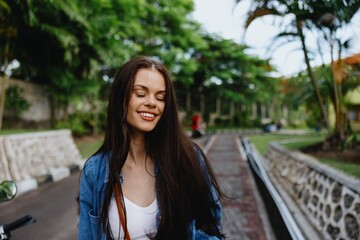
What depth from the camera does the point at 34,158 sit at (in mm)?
7738

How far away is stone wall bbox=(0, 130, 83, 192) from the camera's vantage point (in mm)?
6656

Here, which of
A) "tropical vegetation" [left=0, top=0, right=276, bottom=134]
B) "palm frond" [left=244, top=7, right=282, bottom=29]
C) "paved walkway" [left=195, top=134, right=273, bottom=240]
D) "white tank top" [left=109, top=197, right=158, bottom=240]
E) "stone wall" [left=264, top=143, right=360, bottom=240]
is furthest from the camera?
"tropical vegetation" [left=0, top=0, right=276, bottom=134]

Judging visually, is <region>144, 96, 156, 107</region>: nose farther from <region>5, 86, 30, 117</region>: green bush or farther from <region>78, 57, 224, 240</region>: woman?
<region>5, 86, 30, 117</region>: green bush

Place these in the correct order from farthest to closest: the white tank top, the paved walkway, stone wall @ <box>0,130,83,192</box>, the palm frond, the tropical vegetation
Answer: the tropical vegetation < the palm frond < stone wall @ <box>0,130,83,192</box> < the paved walkway < the white tank top

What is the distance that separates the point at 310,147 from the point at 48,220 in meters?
6.69

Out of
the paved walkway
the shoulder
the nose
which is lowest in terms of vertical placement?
the paved walkway

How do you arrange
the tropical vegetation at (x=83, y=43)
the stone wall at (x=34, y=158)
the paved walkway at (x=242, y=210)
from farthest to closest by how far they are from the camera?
the tropical vegetation at (x=83, y=43), the stone wall at (x=34, y=158), the paved walkway at (x=242, y=210)

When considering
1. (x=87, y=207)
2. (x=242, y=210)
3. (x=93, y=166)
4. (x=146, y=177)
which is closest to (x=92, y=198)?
(x=87, y=207)

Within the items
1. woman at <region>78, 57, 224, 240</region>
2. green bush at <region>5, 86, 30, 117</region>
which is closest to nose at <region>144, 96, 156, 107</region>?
woman at <region>78, 57, 224, 240</region>

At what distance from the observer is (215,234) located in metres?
1.70

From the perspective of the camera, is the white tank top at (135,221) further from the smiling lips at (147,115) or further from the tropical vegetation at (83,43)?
the tropical vegetation at (83,43)

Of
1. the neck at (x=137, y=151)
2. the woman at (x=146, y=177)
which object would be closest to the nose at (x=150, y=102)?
the woman at (x=146, y=177)

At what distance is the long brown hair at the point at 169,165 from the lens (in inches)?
62.6

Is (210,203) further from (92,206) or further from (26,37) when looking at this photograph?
(26,37)
